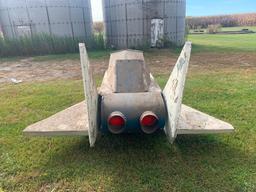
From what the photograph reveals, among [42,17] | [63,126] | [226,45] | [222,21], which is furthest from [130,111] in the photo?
[222,21]

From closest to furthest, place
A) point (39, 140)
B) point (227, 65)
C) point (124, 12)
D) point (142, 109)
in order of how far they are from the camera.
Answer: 1. point (142, 109)
2. point (39, 140)
3. point (227, 65)
4. point (124, 12)

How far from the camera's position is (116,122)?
2789mm

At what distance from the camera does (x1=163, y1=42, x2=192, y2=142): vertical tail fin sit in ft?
8.05

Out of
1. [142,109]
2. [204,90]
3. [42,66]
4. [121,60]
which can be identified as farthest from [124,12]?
[142,109]

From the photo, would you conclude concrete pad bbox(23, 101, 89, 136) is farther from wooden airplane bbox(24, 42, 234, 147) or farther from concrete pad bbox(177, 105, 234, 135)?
concrete pad bbox(177, 105, 234, 135)

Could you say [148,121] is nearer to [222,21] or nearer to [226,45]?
[226,45]

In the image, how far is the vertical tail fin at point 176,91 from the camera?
2.45 metres

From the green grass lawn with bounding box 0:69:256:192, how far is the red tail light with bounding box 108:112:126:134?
56cm

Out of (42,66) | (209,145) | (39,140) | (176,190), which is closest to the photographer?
(176,190)

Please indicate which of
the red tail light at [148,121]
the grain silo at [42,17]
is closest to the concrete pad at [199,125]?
the red tail light at [148,121]

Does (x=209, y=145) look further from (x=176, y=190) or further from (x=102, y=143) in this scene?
(x=102, y=143)

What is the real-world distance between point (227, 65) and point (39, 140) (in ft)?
26.4

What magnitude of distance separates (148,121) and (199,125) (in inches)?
29.6

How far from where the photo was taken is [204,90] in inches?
240
